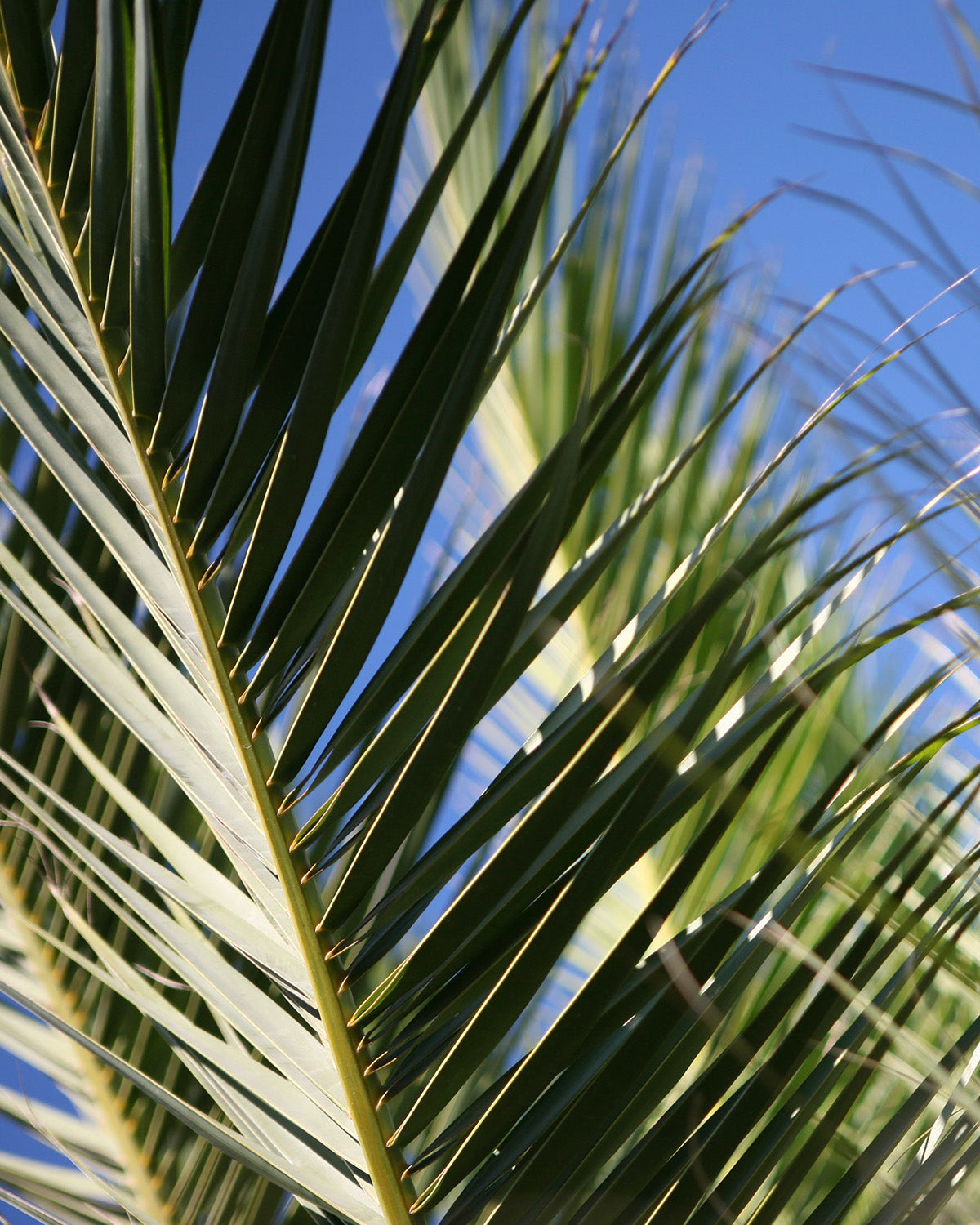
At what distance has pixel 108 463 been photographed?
19.4 inches

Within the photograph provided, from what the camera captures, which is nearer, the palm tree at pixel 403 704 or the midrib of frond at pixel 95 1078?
the palm tree at pixel 403 704

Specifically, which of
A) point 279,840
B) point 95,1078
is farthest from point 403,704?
point 95,1078

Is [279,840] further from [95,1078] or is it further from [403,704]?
[95,1078]

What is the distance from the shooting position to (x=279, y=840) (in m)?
0.44

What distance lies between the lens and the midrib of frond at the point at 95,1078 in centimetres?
71

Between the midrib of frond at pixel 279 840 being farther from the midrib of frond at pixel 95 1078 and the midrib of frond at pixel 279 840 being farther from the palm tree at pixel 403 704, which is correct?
the midrib of frond at pixel 95 1078

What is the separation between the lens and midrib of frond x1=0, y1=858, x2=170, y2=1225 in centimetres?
71

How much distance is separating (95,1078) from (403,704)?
0.52 m

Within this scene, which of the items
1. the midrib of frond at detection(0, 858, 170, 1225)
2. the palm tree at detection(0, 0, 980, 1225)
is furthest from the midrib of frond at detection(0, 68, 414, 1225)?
the midrib of frond at detection(0, 858, 170, 1225)

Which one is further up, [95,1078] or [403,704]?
[403,704]

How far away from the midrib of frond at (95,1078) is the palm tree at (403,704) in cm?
20

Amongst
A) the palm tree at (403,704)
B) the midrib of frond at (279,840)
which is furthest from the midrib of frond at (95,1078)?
the midrib of frond at (279,840)

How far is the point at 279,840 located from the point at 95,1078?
17.3 inches

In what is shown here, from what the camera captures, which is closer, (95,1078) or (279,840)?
(279,840)
